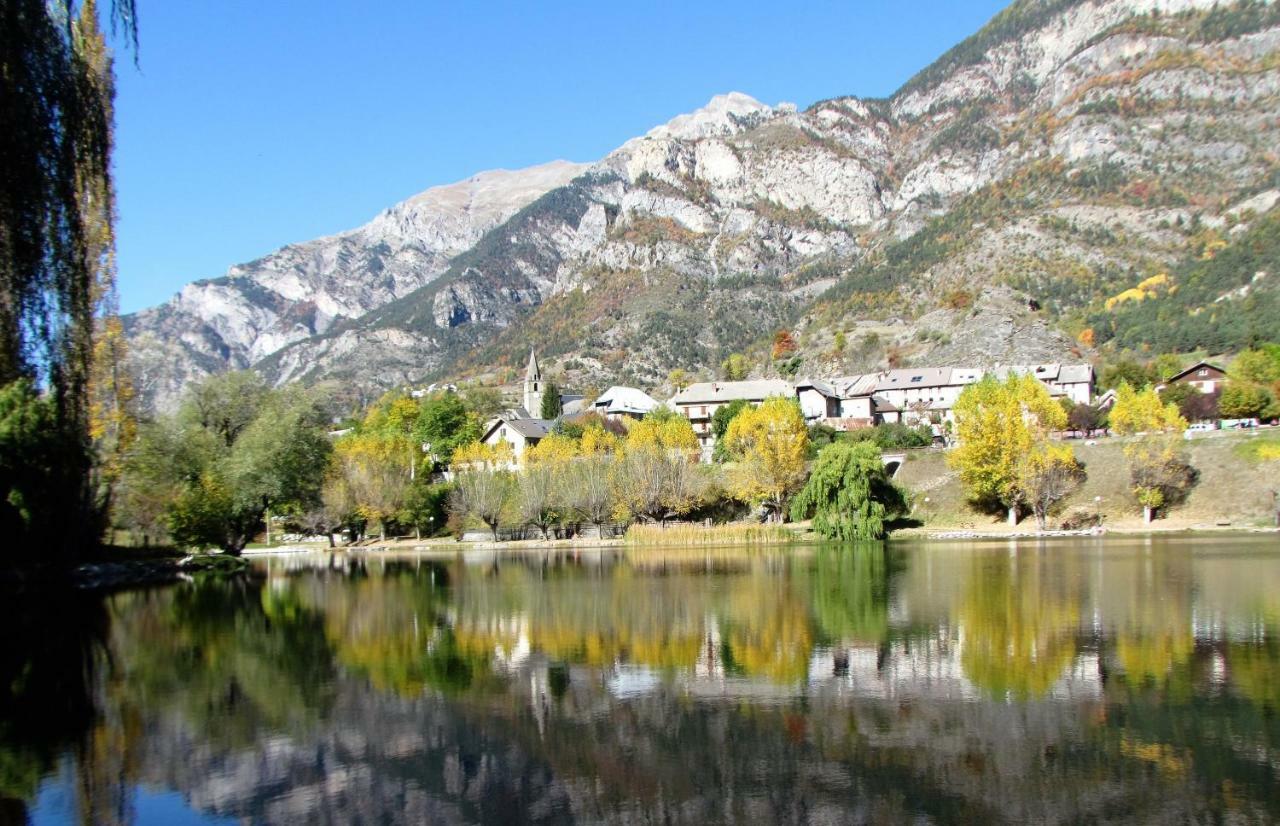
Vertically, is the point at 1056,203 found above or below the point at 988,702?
above

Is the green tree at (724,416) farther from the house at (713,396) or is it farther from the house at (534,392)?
the house at (534,392)

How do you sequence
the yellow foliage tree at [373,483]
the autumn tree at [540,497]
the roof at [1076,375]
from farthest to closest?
1. the roof at [1076,375]
2. the yellow foliage tree at [373,483]
3. the autumn tree at [540,497]

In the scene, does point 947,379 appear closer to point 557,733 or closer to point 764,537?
point 764,537

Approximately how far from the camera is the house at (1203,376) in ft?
309

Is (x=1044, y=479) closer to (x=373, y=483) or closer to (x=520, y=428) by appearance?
(x=373, y=483)

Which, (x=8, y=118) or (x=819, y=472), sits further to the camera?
(x=819, y=472)

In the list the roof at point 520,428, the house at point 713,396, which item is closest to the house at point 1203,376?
the house at point 713,396

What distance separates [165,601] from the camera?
124 feet

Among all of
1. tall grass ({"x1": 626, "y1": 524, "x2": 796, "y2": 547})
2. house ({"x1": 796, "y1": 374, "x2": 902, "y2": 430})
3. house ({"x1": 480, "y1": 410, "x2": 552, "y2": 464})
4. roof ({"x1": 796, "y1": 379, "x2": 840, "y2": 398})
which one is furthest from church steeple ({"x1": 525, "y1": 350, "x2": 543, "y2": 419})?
tall grass ({"x1": 626, "y1": 524, "x2": 796, "y2": 547})

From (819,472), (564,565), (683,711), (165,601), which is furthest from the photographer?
(819,472)

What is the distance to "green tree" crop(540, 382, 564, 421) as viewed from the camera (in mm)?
137625

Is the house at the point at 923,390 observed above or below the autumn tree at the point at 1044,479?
above

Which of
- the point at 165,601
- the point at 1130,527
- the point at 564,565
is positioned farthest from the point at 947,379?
the point at 165,601

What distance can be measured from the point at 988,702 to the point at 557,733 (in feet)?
26.7
